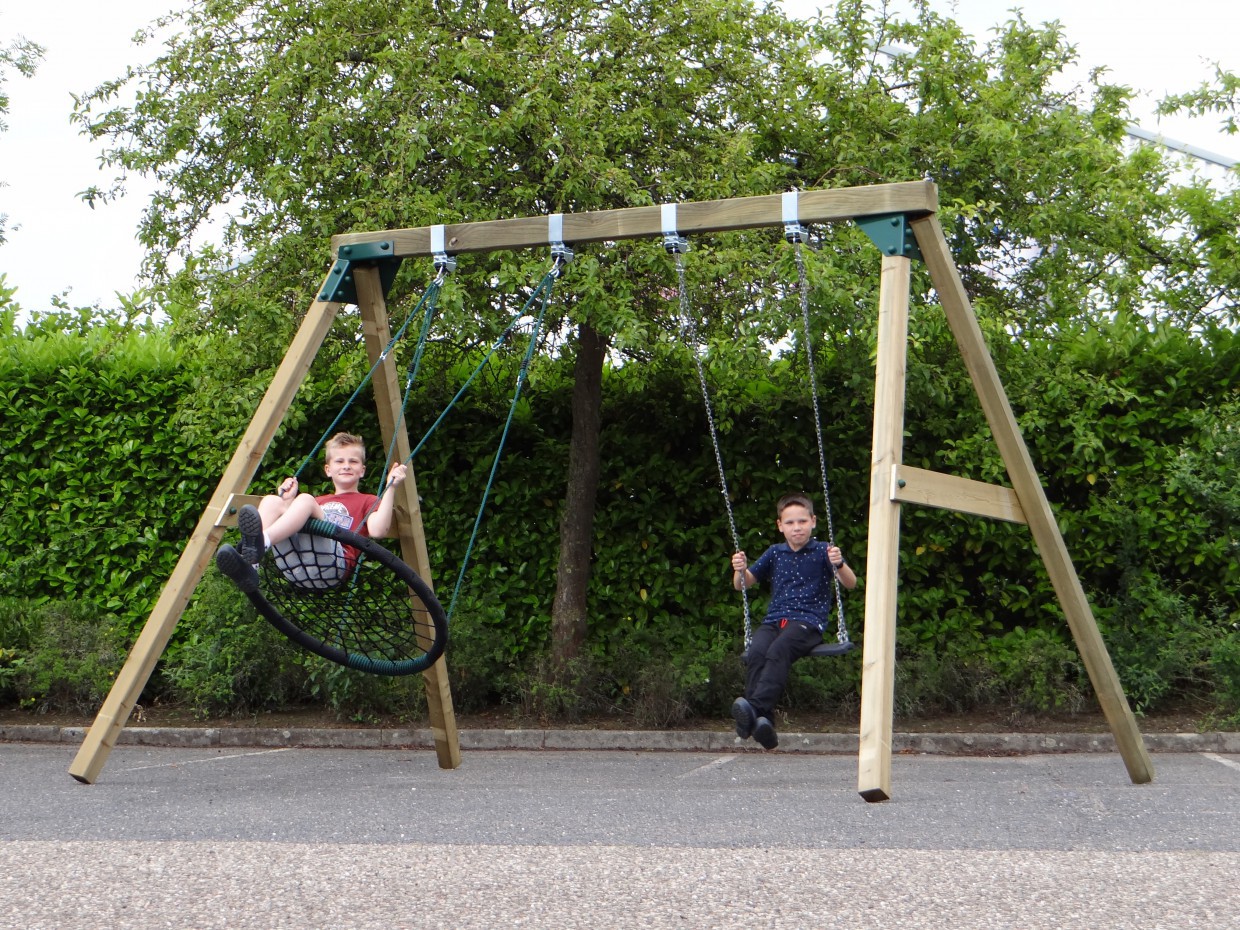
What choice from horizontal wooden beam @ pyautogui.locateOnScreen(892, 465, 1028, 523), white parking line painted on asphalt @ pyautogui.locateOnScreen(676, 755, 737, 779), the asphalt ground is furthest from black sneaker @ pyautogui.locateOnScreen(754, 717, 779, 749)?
white parking line painted on asphalt @ pyautogui.locateOnScreen(676, 755, 737, 779)

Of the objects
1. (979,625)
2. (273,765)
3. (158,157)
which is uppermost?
(158,157)

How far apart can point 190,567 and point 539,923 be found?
280cm

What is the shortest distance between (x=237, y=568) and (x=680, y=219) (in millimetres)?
2374

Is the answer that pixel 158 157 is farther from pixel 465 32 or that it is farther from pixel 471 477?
pixel 471 477

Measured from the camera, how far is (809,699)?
9.02m

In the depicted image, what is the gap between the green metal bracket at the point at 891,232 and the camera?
16.9 ft

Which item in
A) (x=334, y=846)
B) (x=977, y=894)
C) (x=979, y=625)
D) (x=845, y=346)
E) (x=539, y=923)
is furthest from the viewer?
(x=979, y=625)

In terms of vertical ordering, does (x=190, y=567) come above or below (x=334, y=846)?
above

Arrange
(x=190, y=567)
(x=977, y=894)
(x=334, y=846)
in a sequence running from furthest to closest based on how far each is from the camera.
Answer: (x=190, y=567) < (x=334, y=846) < (x=977, y=894)

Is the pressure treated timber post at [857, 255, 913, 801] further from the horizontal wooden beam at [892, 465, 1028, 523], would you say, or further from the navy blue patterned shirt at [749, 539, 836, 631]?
the navy blue patterned shirt at [749, 539, 836, 631]

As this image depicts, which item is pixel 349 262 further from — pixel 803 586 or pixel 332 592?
pixel 803 586

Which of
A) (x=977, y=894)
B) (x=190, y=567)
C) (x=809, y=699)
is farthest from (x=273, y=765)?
(x=977, y=894)

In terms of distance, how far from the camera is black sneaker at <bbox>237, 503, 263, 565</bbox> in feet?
17.0

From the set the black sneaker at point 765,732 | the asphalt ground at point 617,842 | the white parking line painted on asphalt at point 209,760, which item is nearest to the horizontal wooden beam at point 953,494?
the black sneaker at point 765,732
